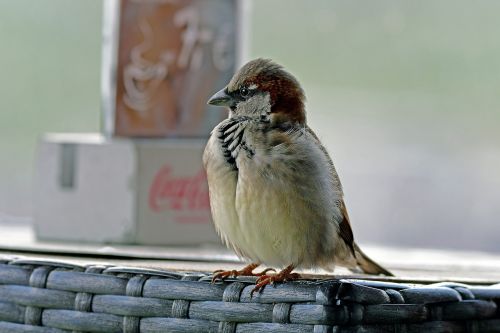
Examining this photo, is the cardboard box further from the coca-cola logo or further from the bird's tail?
the bird's tail

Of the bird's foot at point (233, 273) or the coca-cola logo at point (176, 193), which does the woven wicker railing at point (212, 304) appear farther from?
the coca-cola logo at point (176, 193)

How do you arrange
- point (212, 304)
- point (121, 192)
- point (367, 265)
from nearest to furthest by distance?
point (212, 304)
point (367, 265)
point (121, 192)

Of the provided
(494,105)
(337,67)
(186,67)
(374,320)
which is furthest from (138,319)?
(494,105)

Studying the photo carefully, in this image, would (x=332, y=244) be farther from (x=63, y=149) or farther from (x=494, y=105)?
(x=494, y=105)

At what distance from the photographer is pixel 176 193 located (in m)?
2.64

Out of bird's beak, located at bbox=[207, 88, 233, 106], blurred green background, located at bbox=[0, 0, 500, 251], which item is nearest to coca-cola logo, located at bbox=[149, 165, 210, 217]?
bird's beak, located at bbox=[207, 88, 233, 106]

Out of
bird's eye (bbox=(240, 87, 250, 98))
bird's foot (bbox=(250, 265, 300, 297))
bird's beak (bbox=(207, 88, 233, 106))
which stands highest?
bird's eye (bbox=(240, 87, 250, 98))

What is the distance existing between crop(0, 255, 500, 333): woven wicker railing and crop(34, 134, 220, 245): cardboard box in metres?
1.03

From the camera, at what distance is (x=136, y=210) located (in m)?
2.58

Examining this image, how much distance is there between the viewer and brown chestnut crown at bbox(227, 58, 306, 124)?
178cm

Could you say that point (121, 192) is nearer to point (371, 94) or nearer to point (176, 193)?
point (176, 193)

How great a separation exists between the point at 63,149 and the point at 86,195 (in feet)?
0.49

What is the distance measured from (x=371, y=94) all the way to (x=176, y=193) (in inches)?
166

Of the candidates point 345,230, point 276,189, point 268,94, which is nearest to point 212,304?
point 276,189
